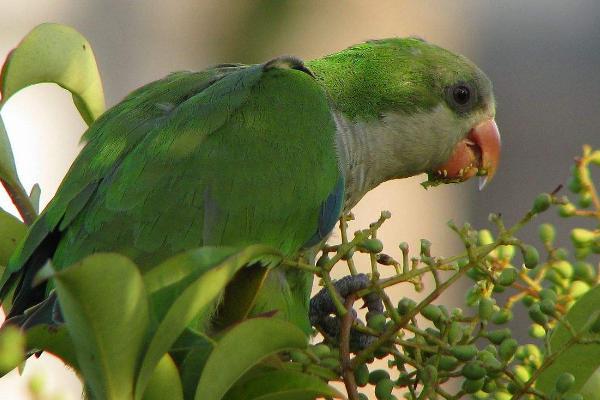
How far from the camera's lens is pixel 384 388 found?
105cm

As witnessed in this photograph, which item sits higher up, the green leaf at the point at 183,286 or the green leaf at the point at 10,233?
the green leaf at the point at 183,286

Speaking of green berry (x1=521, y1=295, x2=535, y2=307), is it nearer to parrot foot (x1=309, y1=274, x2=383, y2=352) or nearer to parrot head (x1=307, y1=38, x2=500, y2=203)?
parrot foot (x1=309, y1=274, x2=383, y2=352)

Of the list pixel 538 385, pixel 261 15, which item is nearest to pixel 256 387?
pixel 538 385

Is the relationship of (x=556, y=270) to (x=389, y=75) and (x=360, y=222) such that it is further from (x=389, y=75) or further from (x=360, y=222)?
(x=360, y=222)

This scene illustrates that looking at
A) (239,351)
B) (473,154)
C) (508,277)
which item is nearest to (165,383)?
(239,351)

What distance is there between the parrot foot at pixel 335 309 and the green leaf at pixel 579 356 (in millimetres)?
244

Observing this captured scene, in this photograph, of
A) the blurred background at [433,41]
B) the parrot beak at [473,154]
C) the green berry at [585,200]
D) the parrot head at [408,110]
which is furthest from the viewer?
the blurred background at [433,41]

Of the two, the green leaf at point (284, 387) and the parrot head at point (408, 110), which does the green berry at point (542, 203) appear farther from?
the parrot head at point (408, 110)

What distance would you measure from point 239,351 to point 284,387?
10 centimetres

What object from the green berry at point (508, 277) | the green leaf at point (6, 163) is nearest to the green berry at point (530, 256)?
the green berry at point (508, 277)

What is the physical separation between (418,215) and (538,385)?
13.6 ft

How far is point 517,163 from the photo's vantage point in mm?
5238

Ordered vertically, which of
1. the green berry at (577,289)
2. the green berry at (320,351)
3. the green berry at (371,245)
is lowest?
the green berry at (577,289)

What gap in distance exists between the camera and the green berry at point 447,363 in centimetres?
107
